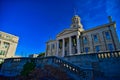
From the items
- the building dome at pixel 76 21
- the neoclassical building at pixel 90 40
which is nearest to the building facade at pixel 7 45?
the neoclassical building at pixel 90 40

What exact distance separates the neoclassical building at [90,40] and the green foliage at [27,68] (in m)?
16.3

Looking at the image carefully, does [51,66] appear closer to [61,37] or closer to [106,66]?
[106,66]

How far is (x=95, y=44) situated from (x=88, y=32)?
5.16 m

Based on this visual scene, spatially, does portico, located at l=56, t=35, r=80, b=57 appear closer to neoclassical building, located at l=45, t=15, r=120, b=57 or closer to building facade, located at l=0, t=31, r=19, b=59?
neoclassical building, located at l=45, t=15, r=120, b=57

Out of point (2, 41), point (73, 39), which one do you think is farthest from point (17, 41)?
point (73, 39)

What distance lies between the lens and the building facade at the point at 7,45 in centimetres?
4262

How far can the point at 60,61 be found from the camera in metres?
9.53

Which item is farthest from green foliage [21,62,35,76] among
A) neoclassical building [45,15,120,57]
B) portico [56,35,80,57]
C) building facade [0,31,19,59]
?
building facade [0,31,19,59]

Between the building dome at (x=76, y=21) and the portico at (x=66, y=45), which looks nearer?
the portico at (x=66, y=45)

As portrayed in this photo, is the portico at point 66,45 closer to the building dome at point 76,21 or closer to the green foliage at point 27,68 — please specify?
the building dome at point 76,21

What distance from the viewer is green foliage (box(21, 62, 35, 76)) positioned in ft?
33.7

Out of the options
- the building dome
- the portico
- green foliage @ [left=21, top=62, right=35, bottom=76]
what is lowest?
green foliage @ [left=21, top=62, right=35, bottom=76]

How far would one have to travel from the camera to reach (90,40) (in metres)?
31.1

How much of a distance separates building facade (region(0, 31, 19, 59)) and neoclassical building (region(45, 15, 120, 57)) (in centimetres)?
2118
